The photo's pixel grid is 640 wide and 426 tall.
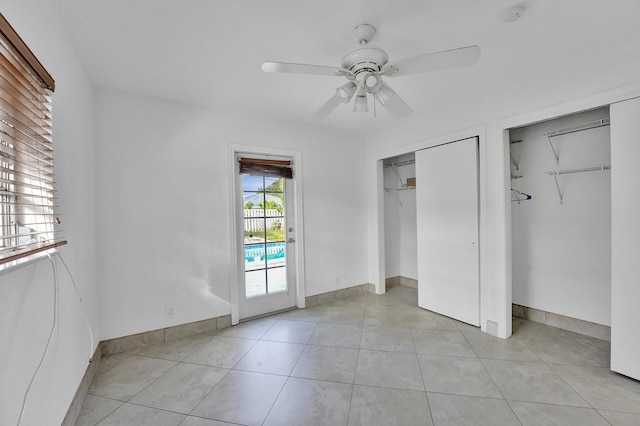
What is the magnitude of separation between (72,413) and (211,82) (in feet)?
8.28

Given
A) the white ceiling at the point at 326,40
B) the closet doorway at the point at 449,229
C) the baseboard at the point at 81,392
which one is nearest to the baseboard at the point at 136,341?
the baseboard at the point at 81,392

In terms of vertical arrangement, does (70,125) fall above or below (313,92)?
below

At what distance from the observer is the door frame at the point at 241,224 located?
3.00 meters

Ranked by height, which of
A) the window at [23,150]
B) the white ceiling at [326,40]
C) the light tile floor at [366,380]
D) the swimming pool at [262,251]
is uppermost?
the white ceiling at [326,40]

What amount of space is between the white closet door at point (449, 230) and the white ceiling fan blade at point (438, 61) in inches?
62.1

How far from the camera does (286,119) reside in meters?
3.31

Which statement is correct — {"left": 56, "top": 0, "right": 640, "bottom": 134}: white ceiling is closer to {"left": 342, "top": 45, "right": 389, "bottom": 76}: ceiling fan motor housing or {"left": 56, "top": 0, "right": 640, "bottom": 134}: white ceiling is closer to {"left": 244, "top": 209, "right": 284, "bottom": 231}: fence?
{"left": 342, "top": 45, "right": 389, "bottom": 76}: ceiling fan motor housing

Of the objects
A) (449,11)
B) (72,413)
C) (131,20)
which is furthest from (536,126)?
(72,413)

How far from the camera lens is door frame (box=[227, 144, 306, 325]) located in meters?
3.00

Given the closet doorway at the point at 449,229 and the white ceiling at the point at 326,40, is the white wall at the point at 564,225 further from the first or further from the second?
the white ceiling at the point at 326,40

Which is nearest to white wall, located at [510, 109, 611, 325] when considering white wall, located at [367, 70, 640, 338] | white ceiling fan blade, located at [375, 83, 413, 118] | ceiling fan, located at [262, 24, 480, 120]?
white wall, located at [367, 70, 640, 338]

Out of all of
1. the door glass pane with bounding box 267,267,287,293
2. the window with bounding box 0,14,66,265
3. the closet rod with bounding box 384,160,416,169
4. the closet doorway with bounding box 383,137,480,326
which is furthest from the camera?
the closet rod with bounding box 384,160,416,169

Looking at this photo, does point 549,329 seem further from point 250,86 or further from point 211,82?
point 211,82

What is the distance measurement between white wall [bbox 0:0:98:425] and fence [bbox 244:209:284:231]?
143cm
